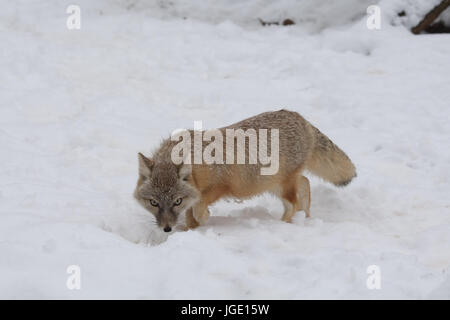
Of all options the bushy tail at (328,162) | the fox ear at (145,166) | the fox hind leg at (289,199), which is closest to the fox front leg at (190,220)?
the fox ear at (145,166)

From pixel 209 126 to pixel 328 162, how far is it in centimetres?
253

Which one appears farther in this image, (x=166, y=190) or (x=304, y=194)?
(x=304, y=194)


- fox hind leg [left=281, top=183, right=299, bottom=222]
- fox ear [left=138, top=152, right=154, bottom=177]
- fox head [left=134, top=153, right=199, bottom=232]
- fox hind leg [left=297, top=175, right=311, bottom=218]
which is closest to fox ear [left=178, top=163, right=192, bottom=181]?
fox head [left=134, top=153, right=199, bottom=232]

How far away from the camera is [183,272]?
4074mm

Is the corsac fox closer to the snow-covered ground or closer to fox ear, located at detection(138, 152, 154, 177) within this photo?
fox ear, located at detection(138, 152, 154, 177)

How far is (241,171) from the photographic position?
6.07 metres

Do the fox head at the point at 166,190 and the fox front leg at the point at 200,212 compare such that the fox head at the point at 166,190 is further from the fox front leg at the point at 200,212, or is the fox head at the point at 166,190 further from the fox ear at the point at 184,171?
the fox front leg at the point at 200,212

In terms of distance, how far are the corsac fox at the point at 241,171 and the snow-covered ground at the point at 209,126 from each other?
1.02ft

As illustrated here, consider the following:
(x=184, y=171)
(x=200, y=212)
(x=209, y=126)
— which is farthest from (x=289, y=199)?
(x=209, y=126)

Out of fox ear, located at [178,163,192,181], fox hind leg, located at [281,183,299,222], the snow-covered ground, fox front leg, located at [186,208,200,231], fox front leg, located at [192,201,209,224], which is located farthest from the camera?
fox hind leg, located at [281,183,299,222]

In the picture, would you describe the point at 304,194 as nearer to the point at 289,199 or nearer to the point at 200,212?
the point at 289,199

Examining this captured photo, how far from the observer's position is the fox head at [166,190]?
18.4ft

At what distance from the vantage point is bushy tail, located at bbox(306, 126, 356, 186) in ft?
22.2

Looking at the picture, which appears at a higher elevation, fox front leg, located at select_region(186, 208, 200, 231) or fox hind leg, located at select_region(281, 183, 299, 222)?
fox hind leg, located at select_region(281, 183, 299, 222)
